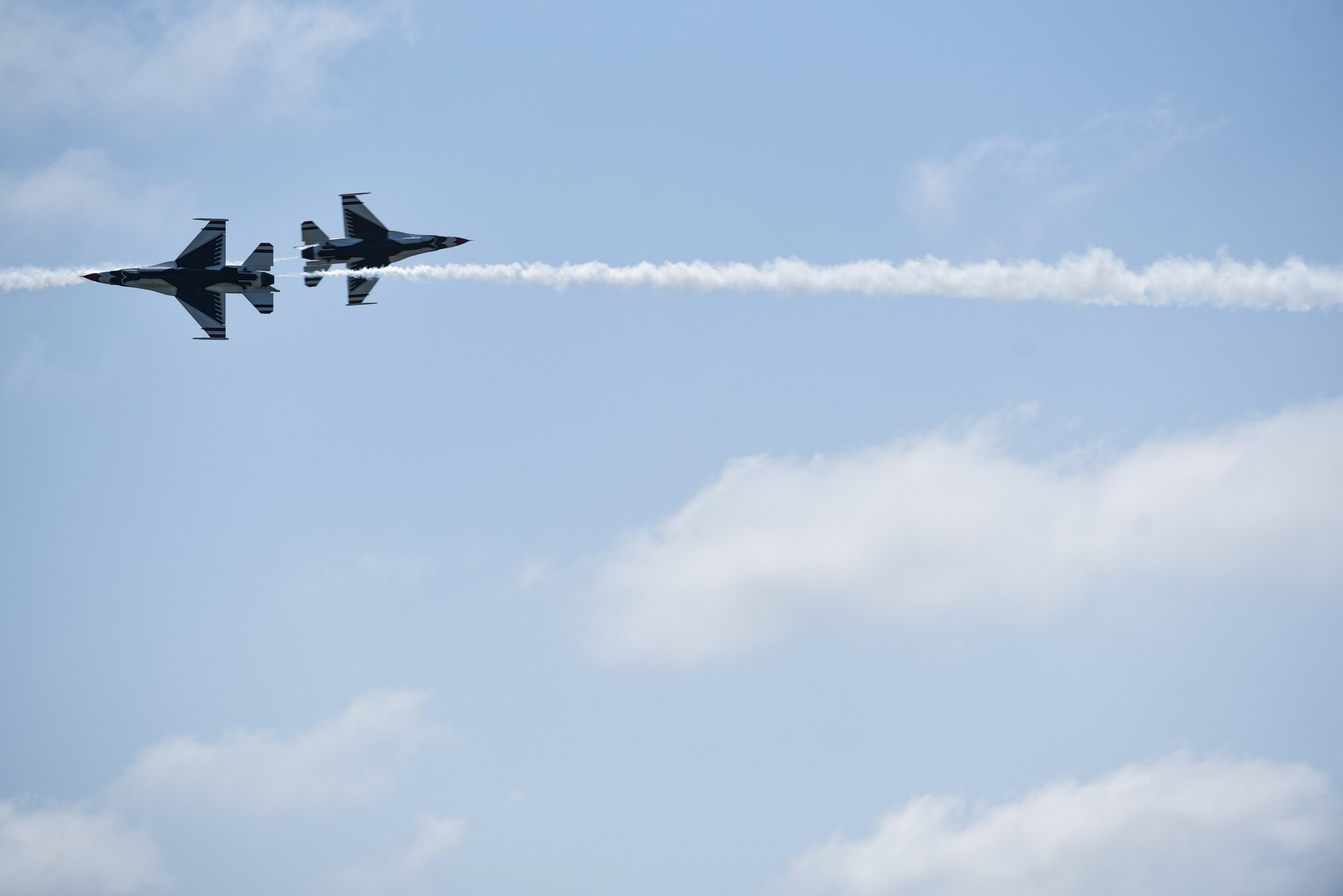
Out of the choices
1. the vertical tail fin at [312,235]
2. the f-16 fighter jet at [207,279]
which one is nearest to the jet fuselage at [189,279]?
the f-16 fighter jet at [207,279]

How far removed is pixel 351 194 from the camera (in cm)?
8219

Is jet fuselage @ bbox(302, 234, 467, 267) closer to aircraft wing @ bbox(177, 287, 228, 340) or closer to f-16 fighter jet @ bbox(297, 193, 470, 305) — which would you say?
f-16 fighter jet @ bbox(297, 193, 470, 305)

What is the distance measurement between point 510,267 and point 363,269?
10020 millimetres

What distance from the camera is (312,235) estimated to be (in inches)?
3280

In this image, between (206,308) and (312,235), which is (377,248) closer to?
(312,235)

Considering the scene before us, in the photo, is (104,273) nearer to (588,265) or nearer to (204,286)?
(204,286)

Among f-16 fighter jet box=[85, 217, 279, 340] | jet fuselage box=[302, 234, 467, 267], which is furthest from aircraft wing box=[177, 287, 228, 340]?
jet fuselage box=[302, 234, 467, 267]

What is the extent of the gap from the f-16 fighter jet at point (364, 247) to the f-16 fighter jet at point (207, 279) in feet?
9.42

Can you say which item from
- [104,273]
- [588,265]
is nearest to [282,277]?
[104,273]

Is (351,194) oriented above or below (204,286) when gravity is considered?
above

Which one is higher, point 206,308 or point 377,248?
point 377,248

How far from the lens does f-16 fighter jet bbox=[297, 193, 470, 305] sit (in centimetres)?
8162

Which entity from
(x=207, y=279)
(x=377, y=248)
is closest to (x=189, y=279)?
(x=207, y=279)

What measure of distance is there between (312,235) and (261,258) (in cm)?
467
